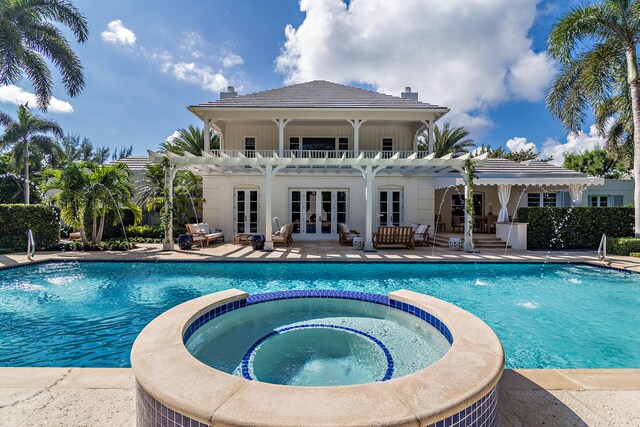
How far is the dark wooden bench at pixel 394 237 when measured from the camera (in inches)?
470

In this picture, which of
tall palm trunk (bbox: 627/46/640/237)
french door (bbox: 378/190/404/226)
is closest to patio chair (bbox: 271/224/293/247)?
french door (bbox: 378/190/404/226)

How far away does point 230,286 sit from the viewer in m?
7.38

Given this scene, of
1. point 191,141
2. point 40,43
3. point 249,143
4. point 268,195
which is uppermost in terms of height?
point 40,43

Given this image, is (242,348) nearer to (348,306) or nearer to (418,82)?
Answer: (348,306)

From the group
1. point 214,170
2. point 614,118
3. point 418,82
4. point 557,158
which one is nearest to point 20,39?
point 214,170

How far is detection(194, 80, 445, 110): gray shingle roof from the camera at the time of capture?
46.4 feet

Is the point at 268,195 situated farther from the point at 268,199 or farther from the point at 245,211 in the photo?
the point at 245,211

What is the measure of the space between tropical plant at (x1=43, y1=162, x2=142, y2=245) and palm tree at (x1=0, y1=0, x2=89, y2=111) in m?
4.73

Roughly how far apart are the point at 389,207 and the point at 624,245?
8.68 m

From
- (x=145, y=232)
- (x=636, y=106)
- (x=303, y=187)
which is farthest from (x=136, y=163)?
(x=636, y=106)

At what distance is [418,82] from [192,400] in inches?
792

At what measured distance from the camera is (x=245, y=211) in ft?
49.3

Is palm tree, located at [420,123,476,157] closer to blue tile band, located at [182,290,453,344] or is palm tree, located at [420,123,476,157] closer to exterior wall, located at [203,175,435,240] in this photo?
exterior wall, located at [203,175,435,240]

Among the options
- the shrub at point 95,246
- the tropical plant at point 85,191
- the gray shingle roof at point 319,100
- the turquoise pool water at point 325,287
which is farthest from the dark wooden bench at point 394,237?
the tropical plant at point 85,191
